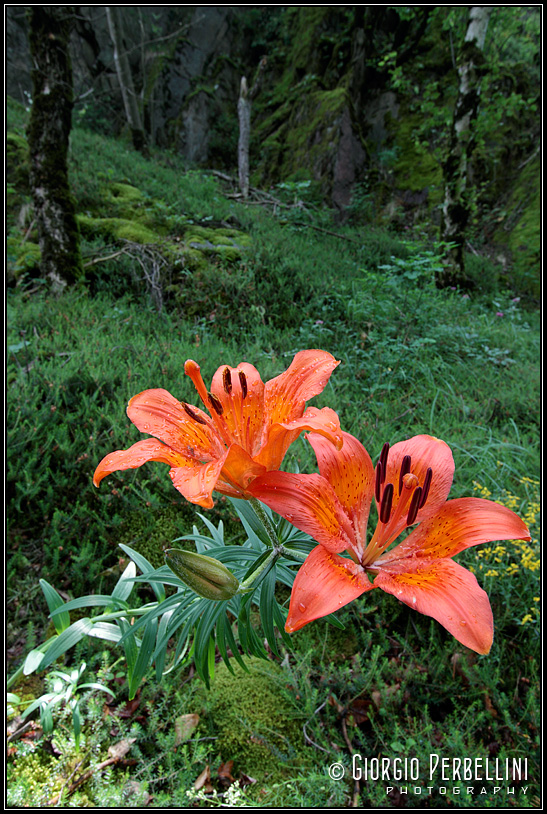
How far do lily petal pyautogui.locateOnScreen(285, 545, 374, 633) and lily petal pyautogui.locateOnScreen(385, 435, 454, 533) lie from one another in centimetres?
15

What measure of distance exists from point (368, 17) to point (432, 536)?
508 inches

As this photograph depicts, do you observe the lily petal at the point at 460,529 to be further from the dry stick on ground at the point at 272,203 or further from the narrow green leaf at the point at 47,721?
the dry stick on ground at the point at 272,203

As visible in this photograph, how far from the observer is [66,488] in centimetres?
188

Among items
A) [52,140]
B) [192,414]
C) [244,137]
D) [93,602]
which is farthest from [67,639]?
[244,137]

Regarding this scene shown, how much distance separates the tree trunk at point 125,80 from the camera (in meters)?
8.99

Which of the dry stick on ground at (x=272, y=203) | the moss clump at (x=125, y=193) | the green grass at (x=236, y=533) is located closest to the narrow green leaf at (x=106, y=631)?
the green grass at (x=236, y=533)

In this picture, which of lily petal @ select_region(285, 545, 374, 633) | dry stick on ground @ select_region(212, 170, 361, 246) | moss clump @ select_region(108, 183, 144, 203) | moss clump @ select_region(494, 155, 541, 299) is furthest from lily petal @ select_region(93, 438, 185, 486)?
moss clump @ select_region(494, 155, 541, 299)

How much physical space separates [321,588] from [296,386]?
33 cm

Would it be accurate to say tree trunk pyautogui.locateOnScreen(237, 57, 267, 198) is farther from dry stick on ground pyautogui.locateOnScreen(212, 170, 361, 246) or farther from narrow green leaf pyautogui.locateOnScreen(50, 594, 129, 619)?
narrow green leaf pyautogui.locateOnScreen(50, 594, 129, 619)

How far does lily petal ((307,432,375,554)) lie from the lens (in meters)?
0.66

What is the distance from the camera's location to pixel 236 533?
173 centimetres

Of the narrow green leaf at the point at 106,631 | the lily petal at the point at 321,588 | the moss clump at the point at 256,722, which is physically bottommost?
the moss clump at the point at 256,722

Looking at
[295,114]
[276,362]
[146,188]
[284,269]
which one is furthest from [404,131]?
[276,362]

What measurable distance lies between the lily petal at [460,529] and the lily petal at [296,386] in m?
0.28
